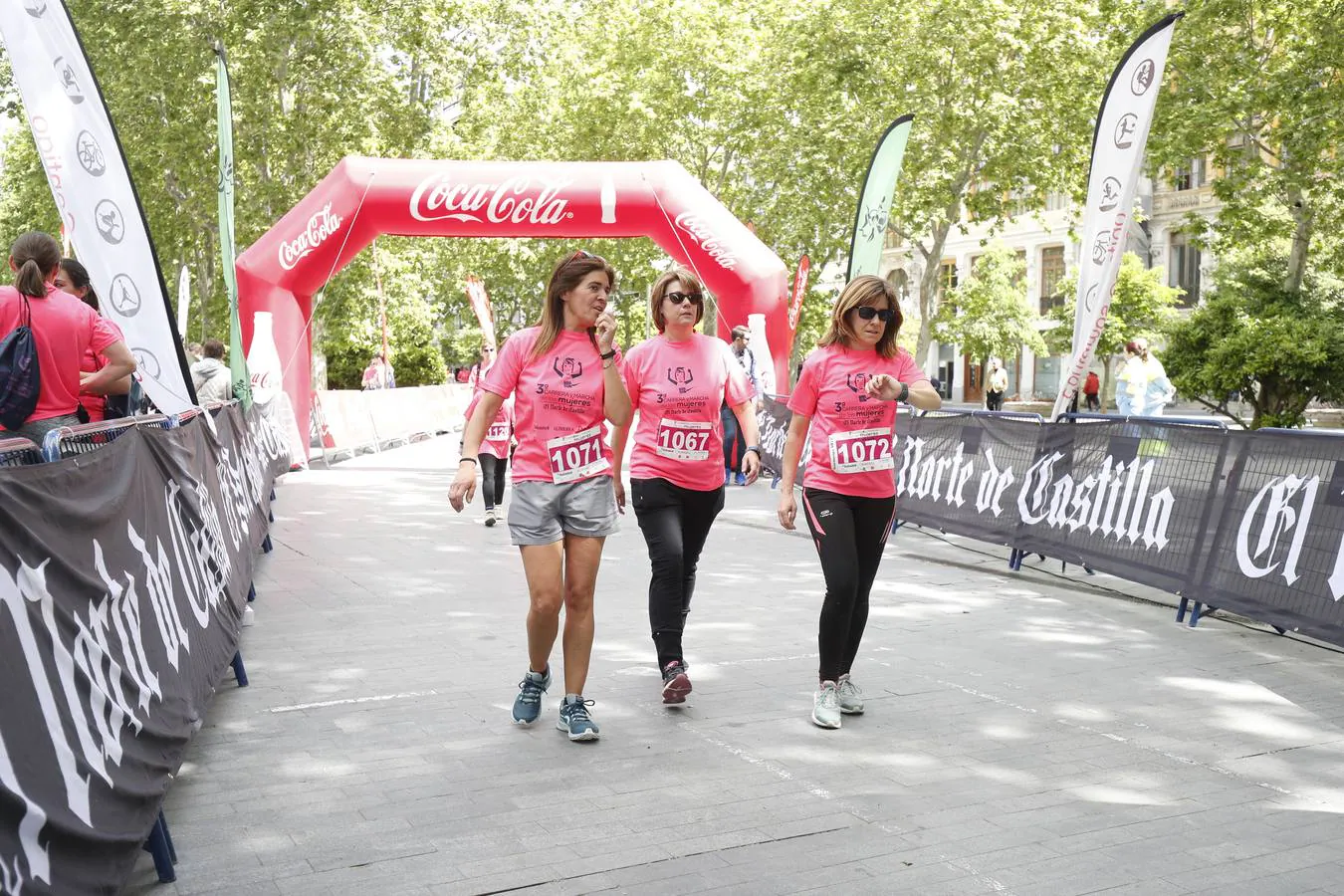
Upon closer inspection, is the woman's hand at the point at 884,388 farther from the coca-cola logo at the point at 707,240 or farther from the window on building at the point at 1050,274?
the window on building at the point at 1050,274

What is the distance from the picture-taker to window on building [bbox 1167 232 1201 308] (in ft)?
175

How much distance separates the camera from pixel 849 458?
5.80 m

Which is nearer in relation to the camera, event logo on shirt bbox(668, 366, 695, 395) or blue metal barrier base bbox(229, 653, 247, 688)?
event logo on shirt bbox(668, 366, 695, 395)

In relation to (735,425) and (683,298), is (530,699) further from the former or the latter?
(735,425)

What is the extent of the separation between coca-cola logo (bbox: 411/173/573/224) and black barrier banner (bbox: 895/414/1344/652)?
842 centimetres

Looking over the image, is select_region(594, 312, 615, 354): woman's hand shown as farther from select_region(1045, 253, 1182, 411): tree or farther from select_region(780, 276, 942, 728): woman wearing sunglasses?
select_region(1045, 253, 1182, 411): tree

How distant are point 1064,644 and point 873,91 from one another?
2684cm

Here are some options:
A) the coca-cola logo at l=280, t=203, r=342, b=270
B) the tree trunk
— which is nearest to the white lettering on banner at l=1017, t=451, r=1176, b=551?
the coca-cola logo at l=280, t=203, r=342, b=270

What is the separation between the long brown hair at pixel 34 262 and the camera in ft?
21.9

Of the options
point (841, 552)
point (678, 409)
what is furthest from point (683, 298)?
point (841, 552)

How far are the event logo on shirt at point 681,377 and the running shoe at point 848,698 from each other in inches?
57.1

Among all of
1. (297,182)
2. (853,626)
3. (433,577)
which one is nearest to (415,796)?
(853,626)

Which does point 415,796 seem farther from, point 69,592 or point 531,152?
point 531,152

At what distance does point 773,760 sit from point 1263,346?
23.8m
